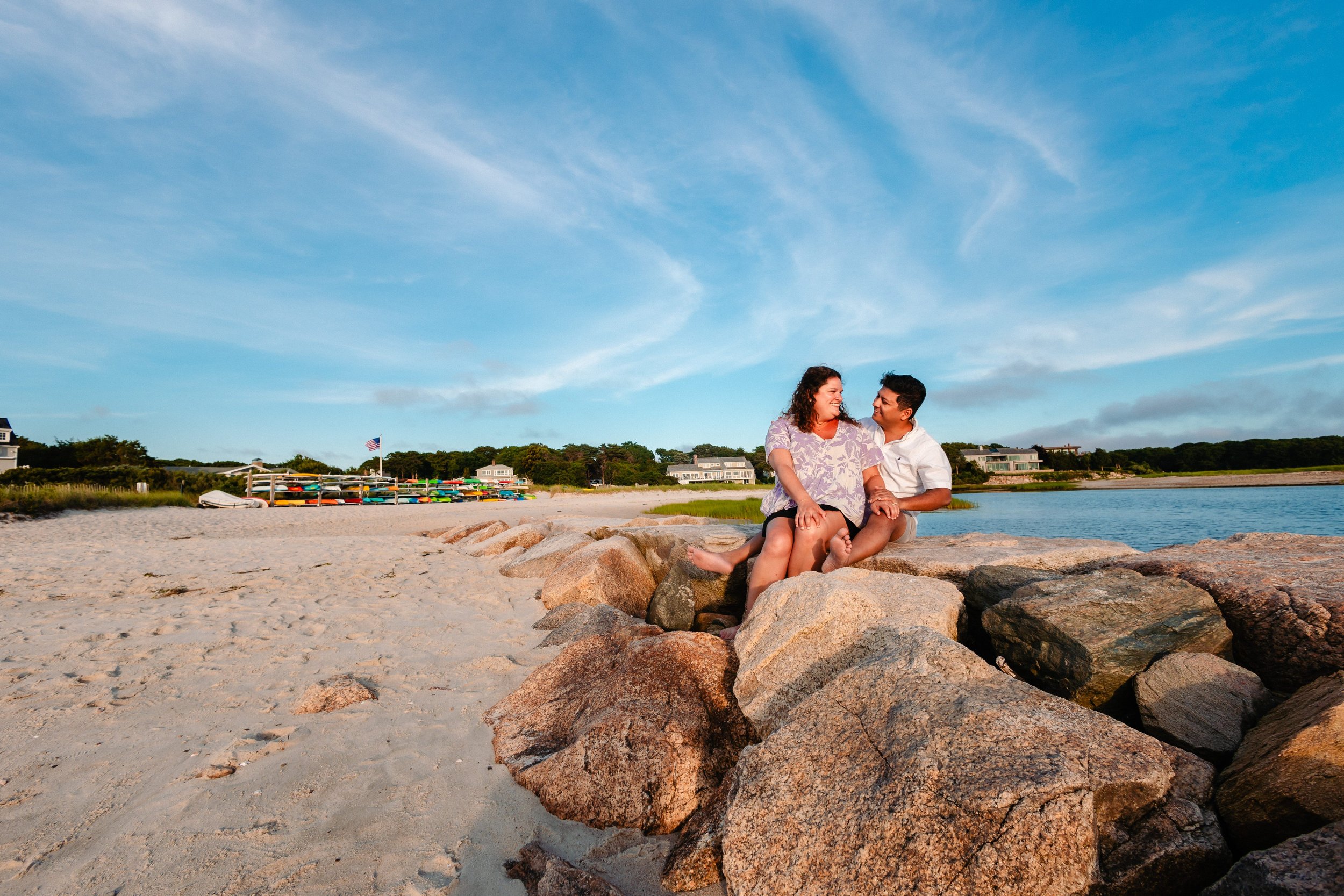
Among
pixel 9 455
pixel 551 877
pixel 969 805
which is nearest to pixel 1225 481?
pixel 969 805

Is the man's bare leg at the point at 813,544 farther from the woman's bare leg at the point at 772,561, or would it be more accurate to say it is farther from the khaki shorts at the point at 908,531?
the khaki shorts at the point at 908,531

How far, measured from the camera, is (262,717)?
11.4ft

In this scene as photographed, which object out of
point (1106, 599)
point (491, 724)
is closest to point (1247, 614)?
point (1106, 599)

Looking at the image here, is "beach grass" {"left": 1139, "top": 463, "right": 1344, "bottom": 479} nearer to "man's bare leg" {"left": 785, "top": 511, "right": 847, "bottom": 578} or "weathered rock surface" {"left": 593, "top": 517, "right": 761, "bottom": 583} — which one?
"weathered rock surface" {"left": 593, "top": 517, "right": 761, "bottom": 583}

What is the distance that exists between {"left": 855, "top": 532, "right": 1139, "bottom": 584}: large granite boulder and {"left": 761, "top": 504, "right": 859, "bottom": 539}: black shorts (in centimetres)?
25

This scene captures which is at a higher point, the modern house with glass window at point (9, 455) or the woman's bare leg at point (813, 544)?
the modern house with glass window at point (9, 455)

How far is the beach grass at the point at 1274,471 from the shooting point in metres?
39.5

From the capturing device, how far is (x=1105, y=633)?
117 inches

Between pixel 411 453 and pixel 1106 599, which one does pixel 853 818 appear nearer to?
pixel 1106 599

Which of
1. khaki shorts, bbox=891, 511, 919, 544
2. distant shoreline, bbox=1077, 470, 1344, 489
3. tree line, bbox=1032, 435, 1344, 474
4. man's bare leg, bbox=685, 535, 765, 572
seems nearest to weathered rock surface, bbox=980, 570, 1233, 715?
khaki shorts, bbox=891, 511, 919, 544

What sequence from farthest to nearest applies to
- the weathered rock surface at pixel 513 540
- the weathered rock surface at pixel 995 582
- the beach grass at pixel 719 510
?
the beach grass at pixel 719 510
the weathered rock surface at pixel 513 540
the weathered rock surface at pixel 995 582

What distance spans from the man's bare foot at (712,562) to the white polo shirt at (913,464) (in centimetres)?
144

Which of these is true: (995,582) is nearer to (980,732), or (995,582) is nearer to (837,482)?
(837,482)

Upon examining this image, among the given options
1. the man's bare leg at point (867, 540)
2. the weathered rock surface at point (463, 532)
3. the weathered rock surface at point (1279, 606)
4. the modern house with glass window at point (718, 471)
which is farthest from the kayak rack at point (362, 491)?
the modern house with glass window at point (718, 471)
